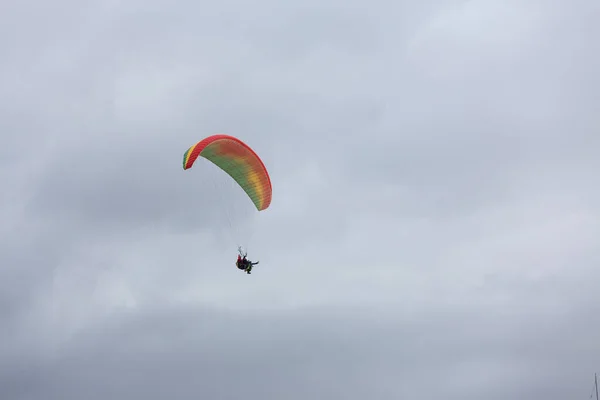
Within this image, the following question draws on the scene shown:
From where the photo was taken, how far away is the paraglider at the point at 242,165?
379 ft

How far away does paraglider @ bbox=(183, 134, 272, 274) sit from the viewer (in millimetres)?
115625

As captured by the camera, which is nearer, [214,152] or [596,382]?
[214,152]

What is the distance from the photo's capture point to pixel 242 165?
119 m

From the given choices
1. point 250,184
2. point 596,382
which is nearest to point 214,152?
point 250,184

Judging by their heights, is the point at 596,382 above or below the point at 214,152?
above

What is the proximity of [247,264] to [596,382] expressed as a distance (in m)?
86.2

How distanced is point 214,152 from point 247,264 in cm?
1165

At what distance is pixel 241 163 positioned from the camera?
118500 mm

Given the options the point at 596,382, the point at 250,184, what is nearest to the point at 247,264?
the point at 250,184

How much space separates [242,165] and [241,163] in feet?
1.06

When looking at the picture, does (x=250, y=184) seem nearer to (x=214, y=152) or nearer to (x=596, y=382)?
(x=214, y=152)

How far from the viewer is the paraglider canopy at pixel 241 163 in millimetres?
115375

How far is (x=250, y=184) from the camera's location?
12025 cm

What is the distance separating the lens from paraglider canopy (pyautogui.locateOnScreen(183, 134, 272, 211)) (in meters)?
115
